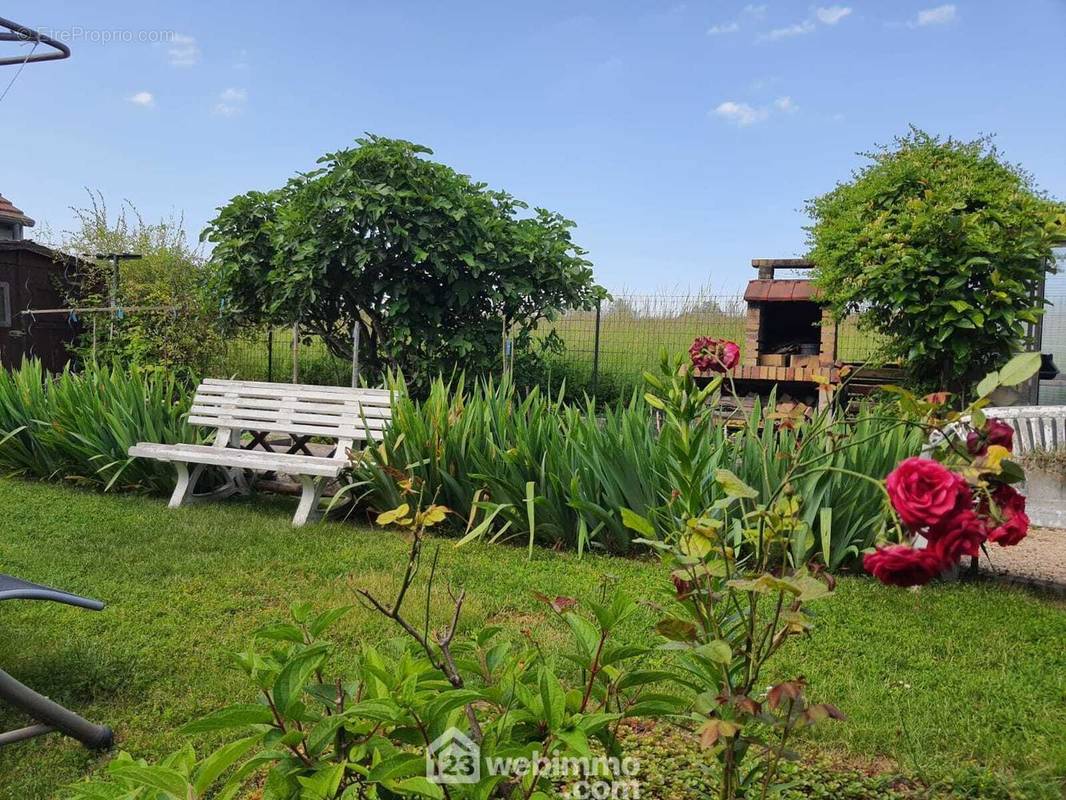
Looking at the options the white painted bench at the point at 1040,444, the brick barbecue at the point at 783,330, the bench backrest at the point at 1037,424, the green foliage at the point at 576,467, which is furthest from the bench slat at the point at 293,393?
the brick barbecue at the point at 783,330

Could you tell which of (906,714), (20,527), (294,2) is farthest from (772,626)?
(294,2)

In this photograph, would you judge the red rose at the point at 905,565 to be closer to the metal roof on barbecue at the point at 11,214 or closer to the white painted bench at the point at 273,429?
the white painted bench at the point at 273,429

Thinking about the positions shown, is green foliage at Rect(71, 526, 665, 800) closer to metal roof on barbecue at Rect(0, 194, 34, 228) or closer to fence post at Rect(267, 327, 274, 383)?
fence post at Rect(267, 327, 274, 383)

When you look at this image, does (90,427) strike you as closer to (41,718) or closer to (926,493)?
(41,718)

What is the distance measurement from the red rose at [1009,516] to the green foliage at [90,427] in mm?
5280

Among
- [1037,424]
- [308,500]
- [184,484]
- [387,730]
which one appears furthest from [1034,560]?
[184,484]

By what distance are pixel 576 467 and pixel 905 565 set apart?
10.4ft

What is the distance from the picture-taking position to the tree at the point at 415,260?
6.63 meters

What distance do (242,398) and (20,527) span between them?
1.63 metres

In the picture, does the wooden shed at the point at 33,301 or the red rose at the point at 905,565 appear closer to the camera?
the red rose at the point at 905,565

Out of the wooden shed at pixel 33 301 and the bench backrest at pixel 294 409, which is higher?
the wooden shed at pixel 33 301

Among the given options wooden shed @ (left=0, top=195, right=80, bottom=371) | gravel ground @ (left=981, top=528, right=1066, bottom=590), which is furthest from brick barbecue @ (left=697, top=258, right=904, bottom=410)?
wooden shed @ (left=0, top=195, right=80, bottom=371)

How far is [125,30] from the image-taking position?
19.2 feet

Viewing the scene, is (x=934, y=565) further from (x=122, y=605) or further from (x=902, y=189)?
(x=902, y=189)
